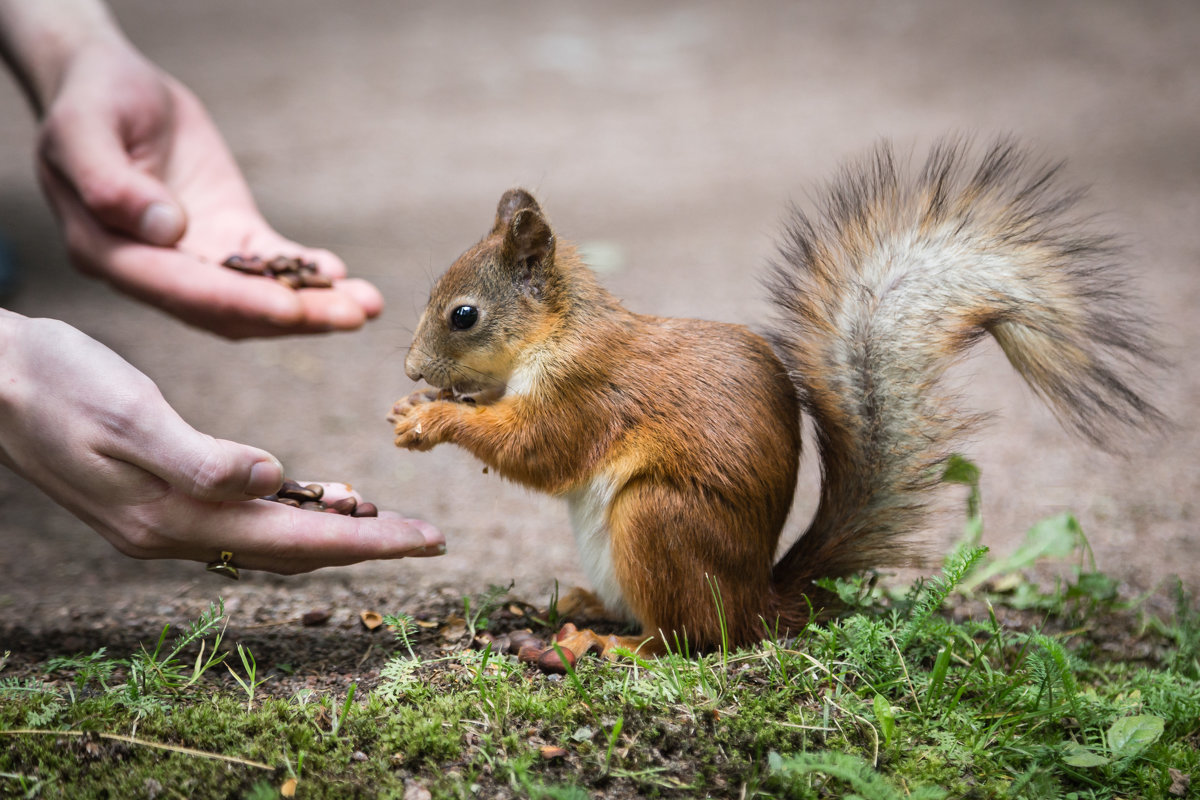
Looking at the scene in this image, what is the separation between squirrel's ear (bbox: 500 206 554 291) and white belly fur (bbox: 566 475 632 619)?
1.53 ft

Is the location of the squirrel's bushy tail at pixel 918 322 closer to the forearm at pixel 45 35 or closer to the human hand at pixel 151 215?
the human hand at pixel 151 215

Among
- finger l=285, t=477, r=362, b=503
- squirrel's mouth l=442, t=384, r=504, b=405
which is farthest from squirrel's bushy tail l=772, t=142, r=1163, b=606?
finger l=285, t=477, r=362, b=503

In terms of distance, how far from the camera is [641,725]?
1451 millimetres

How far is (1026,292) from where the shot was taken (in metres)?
1.64

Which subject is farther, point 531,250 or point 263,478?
point 531,250

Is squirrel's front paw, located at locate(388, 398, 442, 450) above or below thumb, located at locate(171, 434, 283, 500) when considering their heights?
above

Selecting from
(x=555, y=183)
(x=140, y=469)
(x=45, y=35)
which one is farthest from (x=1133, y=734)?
(x=555, y=183)

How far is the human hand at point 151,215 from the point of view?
2430mm

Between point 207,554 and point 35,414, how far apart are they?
376 mm

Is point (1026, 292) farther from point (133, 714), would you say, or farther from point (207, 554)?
point (133, 714)

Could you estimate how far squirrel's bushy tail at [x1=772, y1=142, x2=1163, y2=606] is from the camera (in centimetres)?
163

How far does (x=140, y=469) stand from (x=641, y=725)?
0.95 metres

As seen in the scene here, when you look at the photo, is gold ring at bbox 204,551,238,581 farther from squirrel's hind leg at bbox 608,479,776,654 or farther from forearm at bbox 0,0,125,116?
forearm at bbox 0,0,125,116

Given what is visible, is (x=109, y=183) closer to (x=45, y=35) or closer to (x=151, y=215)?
(x=151, y=215)
